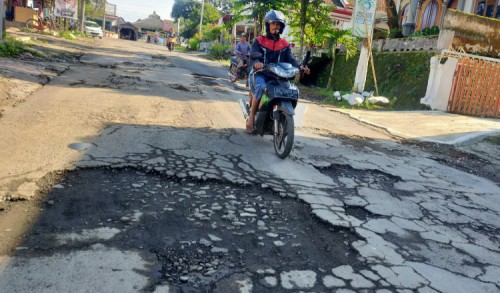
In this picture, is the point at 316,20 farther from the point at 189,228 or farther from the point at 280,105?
the point at 189,228

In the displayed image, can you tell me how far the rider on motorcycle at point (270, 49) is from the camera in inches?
202

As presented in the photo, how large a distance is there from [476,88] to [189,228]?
34.8ft

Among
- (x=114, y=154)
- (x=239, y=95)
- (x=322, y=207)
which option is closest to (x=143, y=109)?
(x=114, y=154)

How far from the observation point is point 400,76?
13273 mm

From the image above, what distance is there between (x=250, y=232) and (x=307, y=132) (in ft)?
13.3

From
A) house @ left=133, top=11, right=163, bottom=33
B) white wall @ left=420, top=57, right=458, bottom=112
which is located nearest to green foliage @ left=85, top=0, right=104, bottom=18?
house @ left=133, top=11, right=163, bottom=33

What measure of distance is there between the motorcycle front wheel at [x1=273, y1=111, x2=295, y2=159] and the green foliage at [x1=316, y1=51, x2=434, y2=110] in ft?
25.8

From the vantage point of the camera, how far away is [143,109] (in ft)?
21.3

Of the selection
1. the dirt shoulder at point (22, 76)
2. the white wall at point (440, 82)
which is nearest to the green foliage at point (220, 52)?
the dirt shoulder at point (22, 76)

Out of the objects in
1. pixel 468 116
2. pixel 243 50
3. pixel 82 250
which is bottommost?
pixel 82 250

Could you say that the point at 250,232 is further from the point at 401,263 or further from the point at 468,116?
the point at 468,116

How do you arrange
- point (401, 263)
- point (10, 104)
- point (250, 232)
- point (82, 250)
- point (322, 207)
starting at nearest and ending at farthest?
point (82, 250) → point (401, 263) → point (250, 232) → point (322, 207) → point (10, 104)

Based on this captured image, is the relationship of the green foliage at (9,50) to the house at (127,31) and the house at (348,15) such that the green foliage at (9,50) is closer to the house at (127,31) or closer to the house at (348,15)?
the house at (348,15)

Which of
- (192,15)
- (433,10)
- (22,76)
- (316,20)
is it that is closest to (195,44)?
(192,15)
